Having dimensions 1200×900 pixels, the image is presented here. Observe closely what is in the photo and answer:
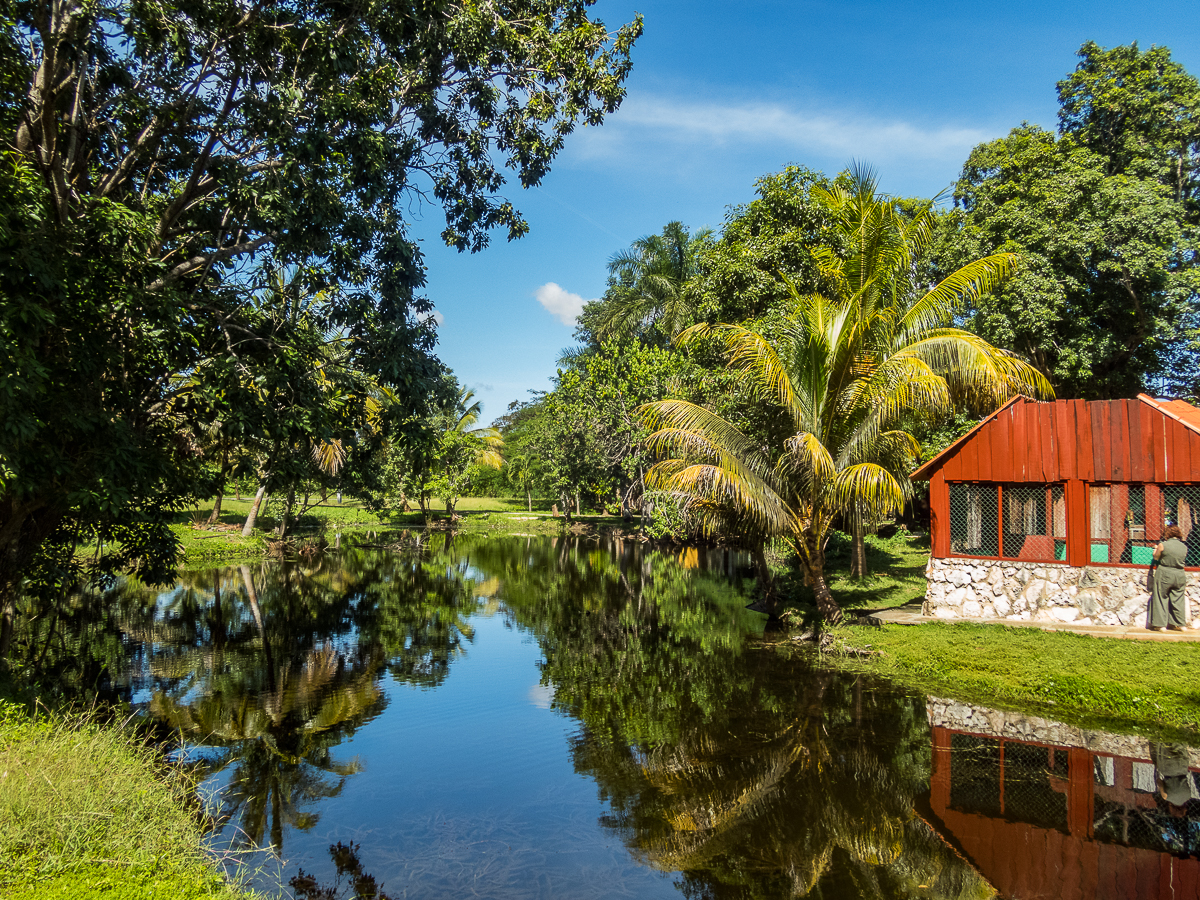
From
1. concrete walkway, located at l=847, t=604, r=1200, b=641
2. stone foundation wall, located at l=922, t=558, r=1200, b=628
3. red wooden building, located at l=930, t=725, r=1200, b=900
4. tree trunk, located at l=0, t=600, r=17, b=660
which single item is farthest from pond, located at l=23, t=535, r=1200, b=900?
stone foundation wall, located at l=922, t=558, r=1200, b=628

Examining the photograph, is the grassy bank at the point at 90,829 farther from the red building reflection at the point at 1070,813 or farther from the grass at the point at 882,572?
the grass at the point at 882,572

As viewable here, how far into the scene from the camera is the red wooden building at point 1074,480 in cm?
1240

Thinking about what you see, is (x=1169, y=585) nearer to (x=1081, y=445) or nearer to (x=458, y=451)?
(x=1081, y=445)

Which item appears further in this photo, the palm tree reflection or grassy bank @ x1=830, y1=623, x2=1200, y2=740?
grassy bank @ x1=830, y1=623, x2=1200, y2=740

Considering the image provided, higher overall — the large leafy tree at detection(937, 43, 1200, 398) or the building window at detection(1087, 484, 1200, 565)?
the large leafy tree at detection(937, 43, 1200, 398)

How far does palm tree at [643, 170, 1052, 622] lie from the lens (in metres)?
13.3

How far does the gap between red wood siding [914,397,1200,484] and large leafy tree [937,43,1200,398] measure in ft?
26.5

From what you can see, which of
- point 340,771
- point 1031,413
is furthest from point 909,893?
point 1031,413

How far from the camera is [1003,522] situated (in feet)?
47.2

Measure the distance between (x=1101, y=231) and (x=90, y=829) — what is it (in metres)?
24.7

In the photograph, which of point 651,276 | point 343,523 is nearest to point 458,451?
point 343,523

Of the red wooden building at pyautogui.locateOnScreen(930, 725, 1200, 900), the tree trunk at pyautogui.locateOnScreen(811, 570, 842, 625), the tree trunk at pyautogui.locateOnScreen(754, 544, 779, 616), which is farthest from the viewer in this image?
the tree trunk at pyautogui.locateOnScreen(754, 544, 779, 616)

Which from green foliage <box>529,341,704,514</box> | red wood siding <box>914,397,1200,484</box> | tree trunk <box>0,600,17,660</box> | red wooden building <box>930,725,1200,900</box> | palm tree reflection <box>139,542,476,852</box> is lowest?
palm tree reflection <box>139,542,476,852</box>

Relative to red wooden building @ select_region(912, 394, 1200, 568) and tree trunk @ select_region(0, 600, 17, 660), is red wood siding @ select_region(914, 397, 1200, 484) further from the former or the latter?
tree trunk @ select_region(0, 600, 17, 660)
